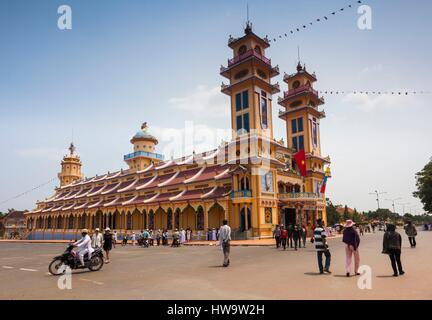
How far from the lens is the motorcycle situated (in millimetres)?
10742

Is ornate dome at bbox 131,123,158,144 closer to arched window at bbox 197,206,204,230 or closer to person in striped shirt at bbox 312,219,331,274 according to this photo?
arched window at bbox 197,206,204,230

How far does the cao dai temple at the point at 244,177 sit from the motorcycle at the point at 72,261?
22.0 metres

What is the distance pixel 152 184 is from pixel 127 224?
6749mm

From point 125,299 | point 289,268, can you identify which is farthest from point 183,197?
point 125,299

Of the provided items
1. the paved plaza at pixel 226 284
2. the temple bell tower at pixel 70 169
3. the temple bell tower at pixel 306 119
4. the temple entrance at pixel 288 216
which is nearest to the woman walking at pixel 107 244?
the paved plaza at pixel 226 284

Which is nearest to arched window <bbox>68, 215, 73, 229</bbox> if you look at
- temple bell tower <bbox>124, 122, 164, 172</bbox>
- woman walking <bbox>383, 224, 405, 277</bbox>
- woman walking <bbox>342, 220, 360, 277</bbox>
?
temple bell tower <bbox>124, 122, 164, 172</bbox>

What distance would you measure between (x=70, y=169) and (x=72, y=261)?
232ft

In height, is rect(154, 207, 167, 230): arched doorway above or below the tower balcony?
below

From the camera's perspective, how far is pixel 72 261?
1088 cm

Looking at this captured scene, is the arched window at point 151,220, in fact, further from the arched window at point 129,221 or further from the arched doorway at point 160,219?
the arched window at point 129,221

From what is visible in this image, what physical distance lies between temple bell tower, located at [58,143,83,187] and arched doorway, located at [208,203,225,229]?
50.1 m

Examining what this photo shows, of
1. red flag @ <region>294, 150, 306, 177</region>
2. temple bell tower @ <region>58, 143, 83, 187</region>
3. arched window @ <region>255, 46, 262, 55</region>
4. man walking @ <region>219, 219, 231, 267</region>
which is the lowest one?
man walking @ <region>219, 219, 231, 267</region>

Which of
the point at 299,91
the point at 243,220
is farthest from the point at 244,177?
the point at 299,91

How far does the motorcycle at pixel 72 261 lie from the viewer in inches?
423
